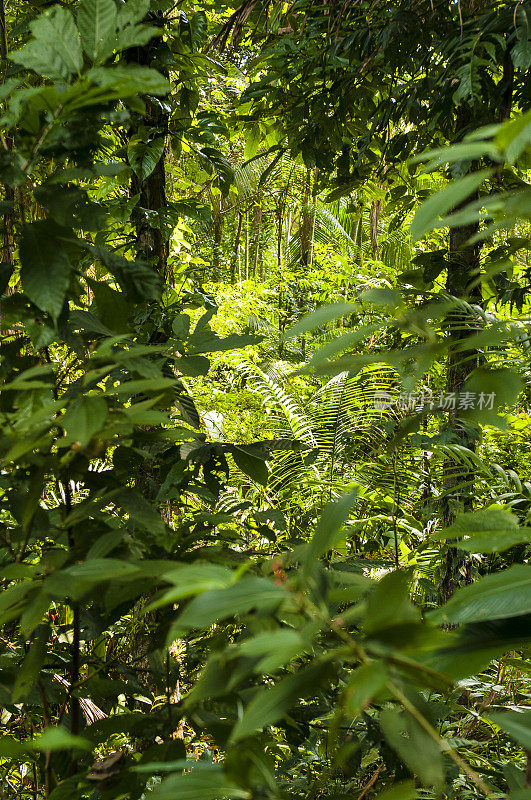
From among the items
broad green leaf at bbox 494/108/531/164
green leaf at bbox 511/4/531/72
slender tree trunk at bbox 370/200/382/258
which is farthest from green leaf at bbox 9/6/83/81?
slender tree trunk at bbox 370/200/382/258

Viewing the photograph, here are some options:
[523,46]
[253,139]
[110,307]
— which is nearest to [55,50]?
[110,307]

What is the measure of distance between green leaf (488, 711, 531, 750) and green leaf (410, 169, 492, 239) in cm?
20

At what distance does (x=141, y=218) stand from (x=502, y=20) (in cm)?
79

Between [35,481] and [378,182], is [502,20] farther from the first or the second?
[35,481]

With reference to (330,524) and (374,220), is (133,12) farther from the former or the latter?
(374,220)

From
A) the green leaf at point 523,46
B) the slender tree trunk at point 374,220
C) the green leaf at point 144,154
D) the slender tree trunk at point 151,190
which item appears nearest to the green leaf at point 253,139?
the slender tree trunk at point 151,190

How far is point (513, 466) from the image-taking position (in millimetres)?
2090

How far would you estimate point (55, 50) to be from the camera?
1.25 ft

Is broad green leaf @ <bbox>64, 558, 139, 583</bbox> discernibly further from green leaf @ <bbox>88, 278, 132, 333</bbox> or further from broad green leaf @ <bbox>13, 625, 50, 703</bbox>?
green leaf @ <bbox>88, 278, 132, 333</bbox>

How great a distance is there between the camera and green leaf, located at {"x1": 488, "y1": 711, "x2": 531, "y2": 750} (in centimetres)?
22

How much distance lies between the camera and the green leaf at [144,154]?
1100 mm

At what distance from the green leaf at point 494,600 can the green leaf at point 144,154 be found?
1007mm

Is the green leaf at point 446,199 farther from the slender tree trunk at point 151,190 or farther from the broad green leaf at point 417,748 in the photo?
the slender tree trunk at point 151,190

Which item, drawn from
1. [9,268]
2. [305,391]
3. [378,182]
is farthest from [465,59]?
[305,391]
